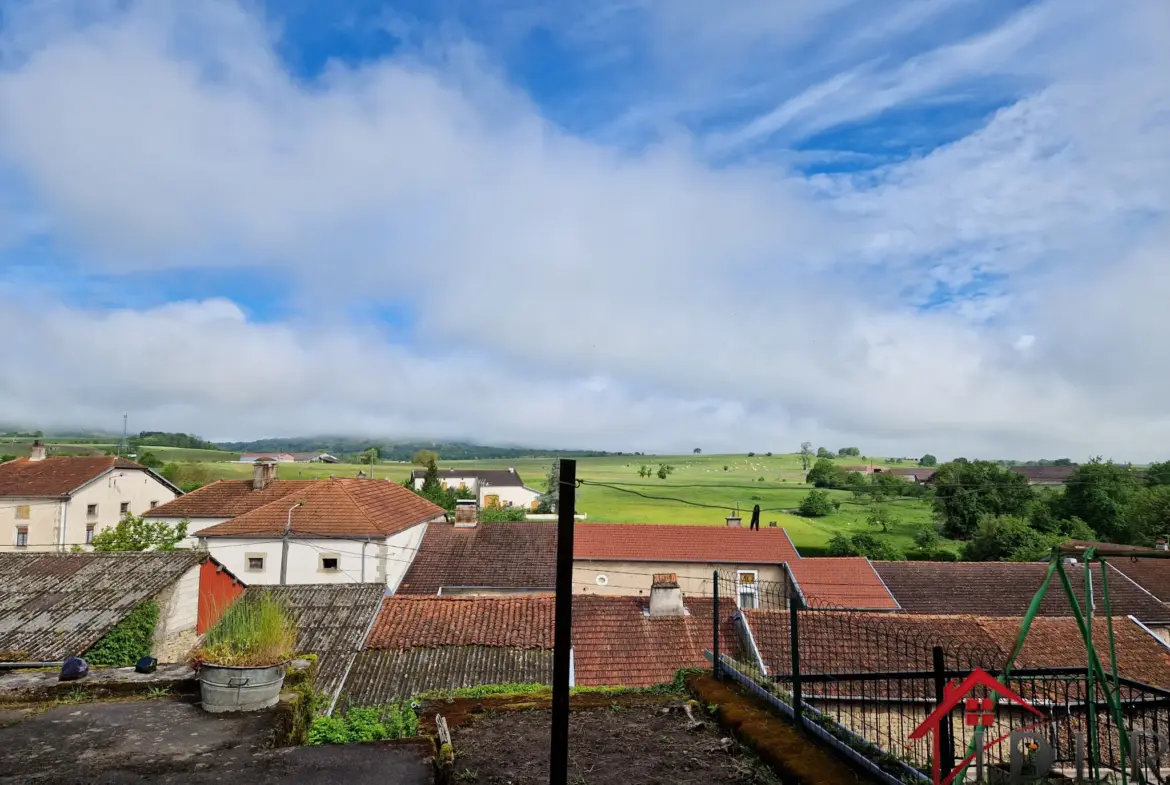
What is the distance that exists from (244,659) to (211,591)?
13483mm

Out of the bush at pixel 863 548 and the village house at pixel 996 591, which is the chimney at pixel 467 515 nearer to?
the village house at pixel 996 591

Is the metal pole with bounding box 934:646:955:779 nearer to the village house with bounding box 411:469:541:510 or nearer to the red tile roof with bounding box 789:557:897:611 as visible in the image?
the red tile roof with bounding box 789:557:897:611

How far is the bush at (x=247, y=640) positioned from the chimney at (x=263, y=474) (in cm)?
3601

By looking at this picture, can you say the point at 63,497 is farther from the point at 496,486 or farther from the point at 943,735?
the point at 496,486

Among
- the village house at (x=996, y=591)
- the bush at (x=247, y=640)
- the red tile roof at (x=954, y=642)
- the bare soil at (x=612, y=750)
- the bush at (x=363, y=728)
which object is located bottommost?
the village house at (x=996, y=591)

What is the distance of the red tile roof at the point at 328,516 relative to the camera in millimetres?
28375

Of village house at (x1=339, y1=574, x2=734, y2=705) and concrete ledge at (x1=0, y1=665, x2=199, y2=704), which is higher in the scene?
concrete ledge at (x1=0, y1=665, x2=199, y2=704)

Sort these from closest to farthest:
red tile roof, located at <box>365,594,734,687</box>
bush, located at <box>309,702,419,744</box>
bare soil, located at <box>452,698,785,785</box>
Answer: bare soil, located at <box>452,698,785,785</box>
bush, located at <box>309,702,419,744</box>
red tile roof, located at <box>365,594,734,687</box>

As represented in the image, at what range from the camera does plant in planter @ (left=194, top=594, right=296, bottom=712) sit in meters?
5.25

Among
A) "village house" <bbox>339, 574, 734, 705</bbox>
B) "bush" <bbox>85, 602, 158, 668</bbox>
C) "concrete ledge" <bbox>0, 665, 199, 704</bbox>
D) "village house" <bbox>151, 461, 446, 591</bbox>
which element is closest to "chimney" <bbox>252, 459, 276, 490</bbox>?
"village house" <bbox>151, 461, 446, 591</bbox>

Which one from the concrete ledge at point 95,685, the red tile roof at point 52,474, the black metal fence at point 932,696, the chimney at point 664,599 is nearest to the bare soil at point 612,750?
the black metal fence at point 932,696

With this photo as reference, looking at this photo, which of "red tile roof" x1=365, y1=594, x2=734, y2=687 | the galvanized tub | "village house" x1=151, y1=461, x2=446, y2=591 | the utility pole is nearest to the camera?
the galvanized tub

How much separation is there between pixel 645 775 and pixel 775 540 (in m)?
29.9

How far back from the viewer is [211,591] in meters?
16.7
